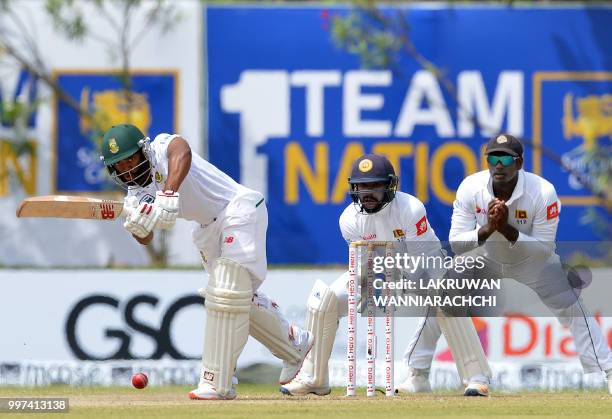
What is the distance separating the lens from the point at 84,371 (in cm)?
1159

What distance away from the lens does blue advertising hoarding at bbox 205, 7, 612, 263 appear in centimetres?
1548

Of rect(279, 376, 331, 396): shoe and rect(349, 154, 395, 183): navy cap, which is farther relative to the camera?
rect(279, 376, 331, 396): shoe

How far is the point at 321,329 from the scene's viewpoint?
857 centimetres

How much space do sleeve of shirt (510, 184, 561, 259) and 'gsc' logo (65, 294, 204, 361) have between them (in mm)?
3699

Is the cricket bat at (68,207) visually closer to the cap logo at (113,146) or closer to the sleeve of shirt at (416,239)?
the cap logo at (113,146)

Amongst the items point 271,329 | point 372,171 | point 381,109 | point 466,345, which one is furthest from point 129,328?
point 381,109

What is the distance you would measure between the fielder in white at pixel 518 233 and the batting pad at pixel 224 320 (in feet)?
4.69

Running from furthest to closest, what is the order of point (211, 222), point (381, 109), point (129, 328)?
point (381, 109) < point (129, 328) < point (211, 222)

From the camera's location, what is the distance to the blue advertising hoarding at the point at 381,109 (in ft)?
50.8

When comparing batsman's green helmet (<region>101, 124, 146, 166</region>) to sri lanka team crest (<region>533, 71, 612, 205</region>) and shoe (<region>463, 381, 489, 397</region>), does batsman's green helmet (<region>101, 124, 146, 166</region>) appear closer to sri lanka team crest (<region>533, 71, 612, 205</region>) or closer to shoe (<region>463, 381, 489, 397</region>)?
shoe (<region>463, 381, 489, 397</region>)

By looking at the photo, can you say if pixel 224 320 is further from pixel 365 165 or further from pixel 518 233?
pixel 518 233

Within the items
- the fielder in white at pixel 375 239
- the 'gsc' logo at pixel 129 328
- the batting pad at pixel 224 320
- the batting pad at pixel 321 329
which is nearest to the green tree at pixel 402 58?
the 'gsc' logo at pixel 129 328

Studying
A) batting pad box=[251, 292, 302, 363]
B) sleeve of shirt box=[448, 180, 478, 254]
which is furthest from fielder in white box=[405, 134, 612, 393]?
batting pad box=[251, 292, 302, 363]

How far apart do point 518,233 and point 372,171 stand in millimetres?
974
